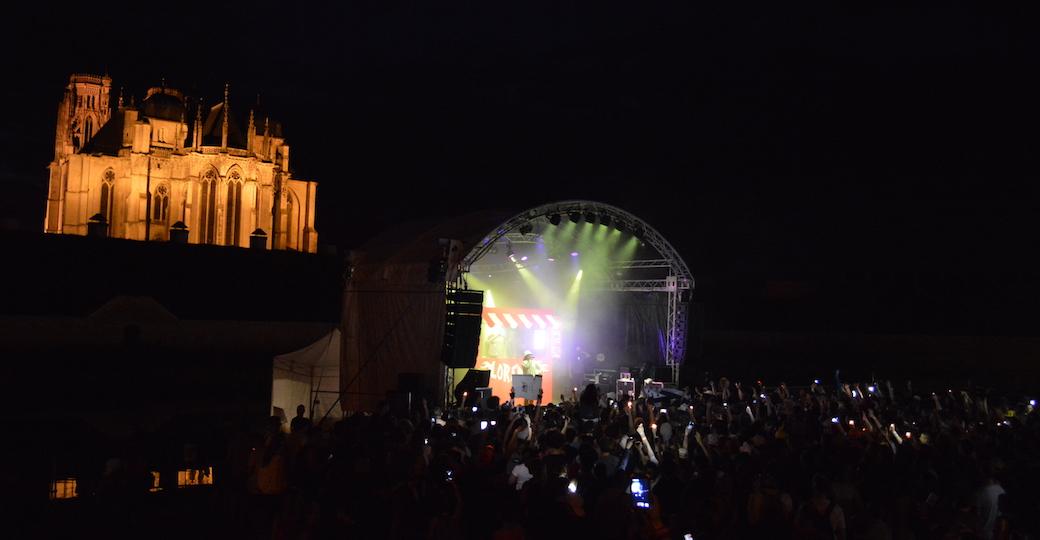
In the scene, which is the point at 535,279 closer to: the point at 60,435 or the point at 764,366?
the point at 764,366

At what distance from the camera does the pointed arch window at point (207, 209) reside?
51.8 m

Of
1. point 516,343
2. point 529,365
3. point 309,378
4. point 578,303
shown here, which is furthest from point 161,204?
point 529,365

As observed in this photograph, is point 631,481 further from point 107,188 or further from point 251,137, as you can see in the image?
point 107,188

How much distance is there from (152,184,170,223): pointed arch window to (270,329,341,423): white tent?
120 feet

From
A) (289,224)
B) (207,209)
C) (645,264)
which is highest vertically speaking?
(207,209)

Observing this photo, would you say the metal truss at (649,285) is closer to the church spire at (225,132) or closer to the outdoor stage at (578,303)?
the outdoor stage at (578,303)

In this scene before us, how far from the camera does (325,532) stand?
19.1 feet

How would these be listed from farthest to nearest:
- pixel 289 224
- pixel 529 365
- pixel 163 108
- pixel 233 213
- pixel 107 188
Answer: pixel 289 224
pixel 163 108
pixel 107 188
pixel 233 213
pixel 529 365

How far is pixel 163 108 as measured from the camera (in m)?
54.1

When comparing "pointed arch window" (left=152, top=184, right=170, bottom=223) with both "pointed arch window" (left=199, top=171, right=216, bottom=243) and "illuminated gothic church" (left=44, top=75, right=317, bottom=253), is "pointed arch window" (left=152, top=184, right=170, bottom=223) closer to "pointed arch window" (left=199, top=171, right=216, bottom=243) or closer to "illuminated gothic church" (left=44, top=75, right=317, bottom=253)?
"illuminated gothic church" (left=44, top=75, right=317, bottom=253)

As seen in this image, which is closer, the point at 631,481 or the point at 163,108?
the point at 631,481

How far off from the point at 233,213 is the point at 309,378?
36.0m

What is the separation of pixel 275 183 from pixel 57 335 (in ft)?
119

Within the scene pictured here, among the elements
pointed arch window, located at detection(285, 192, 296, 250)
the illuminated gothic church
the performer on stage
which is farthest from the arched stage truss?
pointed arch window, located at detection(285, 192, 296, 250)
